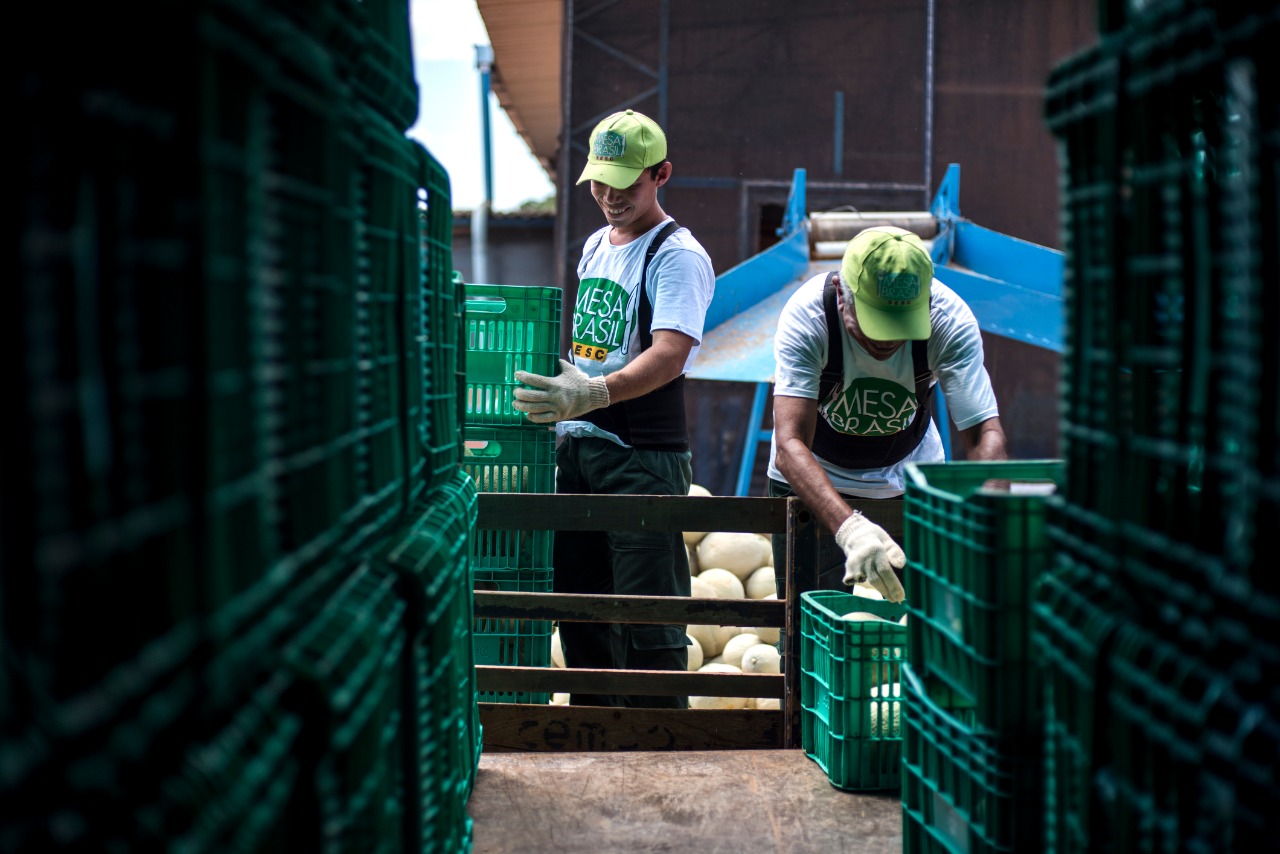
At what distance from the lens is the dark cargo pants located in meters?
3.46

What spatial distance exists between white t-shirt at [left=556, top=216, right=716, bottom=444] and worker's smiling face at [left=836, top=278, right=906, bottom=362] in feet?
1.39

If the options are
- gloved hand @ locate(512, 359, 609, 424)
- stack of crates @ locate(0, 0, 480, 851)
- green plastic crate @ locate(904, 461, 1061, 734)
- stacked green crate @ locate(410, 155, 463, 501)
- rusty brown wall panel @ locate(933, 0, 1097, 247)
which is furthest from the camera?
rusty brown wall panel @ locate(933, 0, 1097, 247)

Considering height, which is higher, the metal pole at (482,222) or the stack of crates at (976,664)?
the metal pole at (482,222)

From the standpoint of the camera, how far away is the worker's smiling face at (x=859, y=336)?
3328mm

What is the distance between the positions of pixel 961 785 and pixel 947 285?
4.29 metres

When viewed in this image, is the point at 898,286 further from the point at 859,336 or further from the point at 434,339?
the point at 434,339

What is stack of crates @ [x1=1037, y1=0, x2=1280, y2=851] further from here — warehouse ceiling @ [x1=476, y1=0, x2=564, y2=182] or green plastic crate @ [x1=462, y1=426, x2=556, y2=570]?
warehouse ceiling @ [x1=476, y1=0, x2=564, y2=182]

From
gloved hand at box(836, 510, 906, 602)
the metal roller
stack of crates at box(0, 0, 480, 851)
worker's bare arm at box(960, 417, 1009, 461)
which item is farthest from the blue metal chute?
stack of crates at box(0, 0, 480, 851)

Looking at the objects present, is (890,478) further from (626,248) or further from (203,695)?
(203,695)

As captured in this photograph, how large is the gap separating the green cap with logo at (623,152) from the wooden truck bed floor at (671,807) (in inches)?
72.5

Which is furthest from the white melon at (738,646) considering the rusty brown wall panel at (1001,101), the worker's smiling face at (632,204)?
the rusty brown wall panel at (1001,101)

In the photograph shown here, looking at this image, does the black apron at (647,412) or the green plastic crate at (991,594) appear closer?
the green plastic crate at (991,594)

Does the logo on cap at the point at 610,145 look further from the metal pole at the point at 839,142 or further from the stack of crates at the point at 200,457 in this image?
the metal pole at the point at 839,142

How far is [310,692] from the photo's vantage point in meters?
1.00
